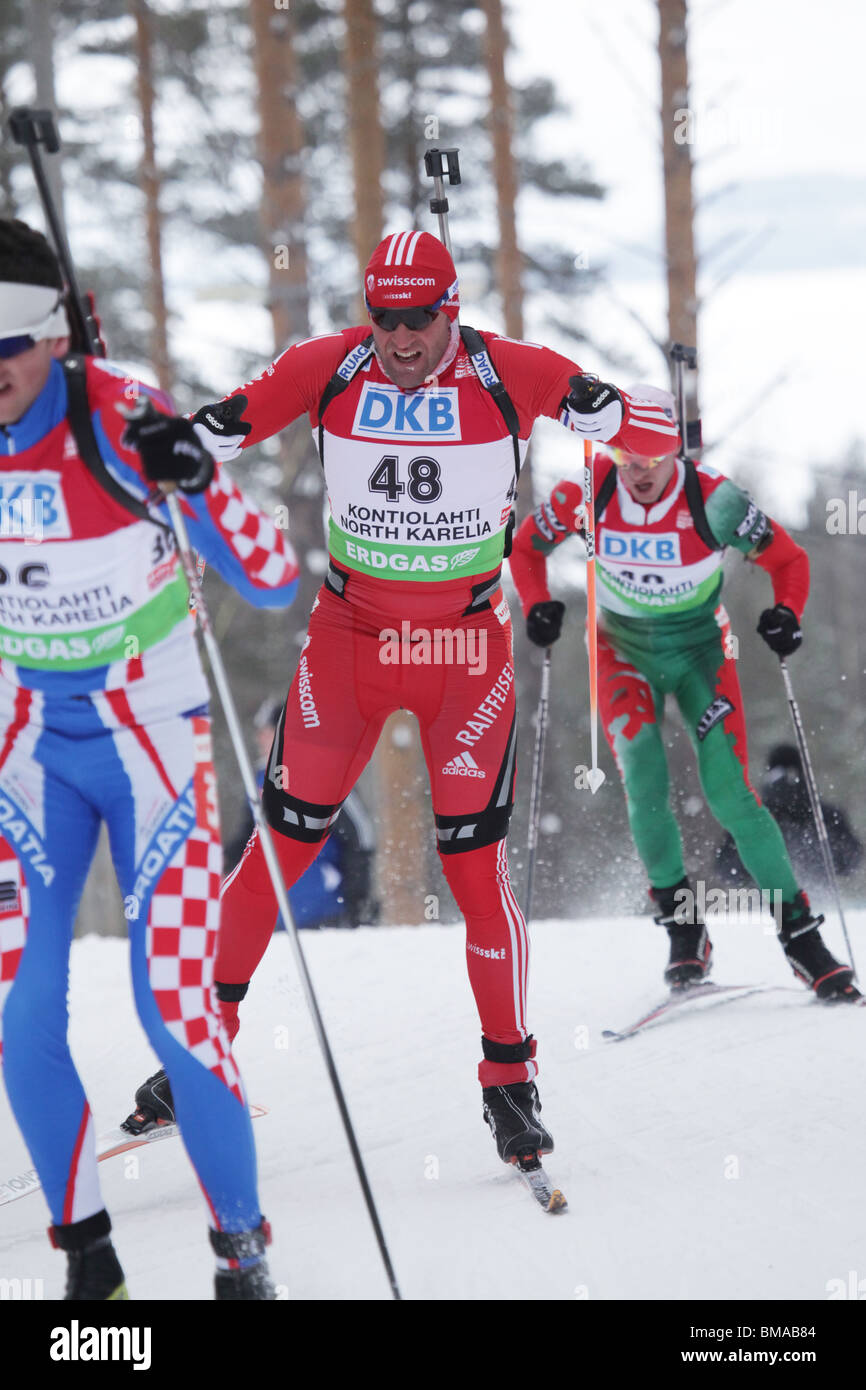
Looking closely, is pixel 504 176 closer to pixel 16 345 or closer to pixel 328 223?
pixel 328 223

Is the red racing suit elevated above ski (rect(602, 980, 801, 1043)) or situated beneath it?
elevated above

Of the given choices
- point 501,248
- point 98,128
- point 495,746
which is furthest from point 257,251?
point 495,746

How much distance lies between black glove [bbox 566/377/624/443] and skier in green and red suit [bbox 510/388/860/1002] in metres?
1.43

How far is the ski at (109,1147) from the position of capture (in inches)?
148

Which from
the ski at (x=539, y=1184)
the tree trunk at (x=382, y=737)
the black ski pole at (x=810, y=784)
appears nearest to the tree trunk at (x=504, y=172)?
the tree trunk at (x=382, y=737)

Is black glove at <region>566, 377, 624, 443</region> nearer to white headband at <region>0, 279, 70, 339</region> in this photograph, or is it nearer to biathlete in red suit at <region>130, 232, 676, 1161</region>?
biathlete in red suit at <region>130, 232, 676, 1161</region>

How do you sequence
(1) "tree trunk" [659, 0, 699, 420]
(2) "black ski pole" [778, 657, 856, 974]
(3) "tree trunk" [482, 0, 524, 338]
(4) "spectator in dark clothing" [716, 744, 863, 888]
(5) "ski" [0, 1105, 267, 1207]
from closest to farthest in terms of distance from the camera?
(5) "ski" [0, 1105, 267, 1207] → (2) "black ski pole" [778, 657, 856, 974] → (4) "spectator in dark clothing" [716, 744, 863, 888] → (1) "tree trunk" [659, 0, 699, 420] → (3) "tree trunk" [482, 0, 524, 338]

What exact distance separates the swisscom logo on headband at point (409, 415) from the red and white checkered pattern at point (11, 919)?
5.22ft

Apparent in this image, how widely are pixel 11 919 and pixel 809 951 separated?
140 inches

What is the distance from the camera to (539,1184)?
3.49 meters

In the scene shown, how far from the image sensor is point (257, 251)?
617 inches

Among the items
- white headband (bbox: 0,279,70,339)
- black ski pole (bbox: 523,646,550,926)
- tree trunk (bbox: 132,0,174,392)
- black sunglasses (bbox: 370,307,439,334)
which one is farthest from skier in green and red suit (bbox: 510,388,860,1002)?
tree trunk (bbox: 132,0,174,392)

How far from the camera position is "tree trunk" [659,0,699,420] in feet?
31.4

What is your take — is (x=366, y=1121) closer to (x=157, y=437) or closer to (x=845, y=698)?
(x=157, y=437)
